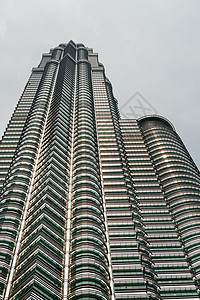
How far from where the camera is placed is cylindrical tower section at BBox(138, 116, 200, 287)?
94.4 meters

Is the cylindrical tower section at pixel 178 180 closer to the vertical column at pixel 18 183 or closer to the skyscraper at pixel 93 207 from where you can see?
the skyscraper at pixel 93 207

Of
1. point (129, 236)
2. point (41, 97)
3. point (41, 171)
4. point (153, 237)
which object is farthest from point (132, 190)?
point (41, 97)

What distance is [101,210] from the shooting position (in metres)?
91.2

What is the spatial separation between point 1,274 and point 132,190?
182 ft

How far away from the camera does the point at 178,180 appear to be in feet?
374

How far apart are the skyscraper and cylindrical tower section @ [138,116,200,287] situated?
35cm

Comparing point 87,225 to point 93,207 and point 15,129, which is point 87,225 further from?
point 15,129

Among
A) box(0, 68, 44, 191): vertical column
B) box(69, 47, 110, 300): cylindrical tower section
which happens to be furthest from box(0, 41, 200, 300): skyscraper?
box(0, 68, 44, 191): vertical column

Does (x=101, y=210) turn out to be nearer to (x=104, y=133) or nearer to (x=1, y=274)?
(x=1, y=274)

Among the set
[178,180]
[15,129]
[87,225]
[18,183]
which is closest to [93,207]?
[87,225]

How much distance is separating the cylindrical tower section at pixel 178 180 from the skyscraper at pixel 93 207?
35cm

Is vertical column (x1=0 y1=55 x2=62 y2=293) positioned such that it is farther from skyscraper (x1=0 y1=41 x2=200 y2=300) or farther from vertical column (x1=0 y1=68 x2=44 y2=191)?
vertical column (x1=0 y1=68 x2=44 y2=191)

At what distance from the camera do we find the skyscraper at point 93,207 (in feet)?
234

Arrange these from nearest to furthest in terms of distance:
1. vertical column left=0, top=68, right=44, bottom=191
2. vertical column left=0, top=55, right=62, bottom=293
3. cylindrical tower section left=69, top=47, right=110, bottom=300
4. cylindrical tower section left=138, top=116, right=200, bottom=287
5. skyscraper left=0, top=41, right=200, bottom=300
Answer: cylindrical tower section left=69, top=47, right=110, bottom=300 → skyscraper left=0, top=41, right=200, bottom=300 → vertical column left=0, top=55, right=62, bottom=293 → cylindrical tower section left=138, top=116, right=200, bottom=287 → vertical column left=0, top=68, right=44, bottom=191
